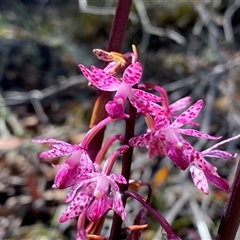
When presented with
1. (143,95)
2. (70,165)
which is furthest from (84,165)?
(143,95)

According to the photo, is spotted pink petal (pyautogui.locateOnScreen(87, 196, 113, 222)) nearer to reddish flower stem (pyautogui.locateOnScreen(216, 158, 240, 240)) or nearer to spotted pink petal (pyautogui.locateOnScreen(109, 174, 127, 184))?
spotted pink petal (pyautogui.locateOnScreen(109, 174, 127, 184))

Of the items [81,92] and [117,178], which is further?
[81,92]

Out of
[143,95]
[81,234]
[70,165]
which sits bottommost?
[81,234]

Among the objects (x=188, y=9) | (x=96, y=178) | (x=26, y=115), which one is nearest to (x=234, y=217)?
(x=96, y=178)

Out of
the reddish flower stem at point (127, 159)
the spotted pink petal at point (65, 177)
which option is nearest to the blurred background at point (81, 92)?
the reddish flower stem at point (127, 159)

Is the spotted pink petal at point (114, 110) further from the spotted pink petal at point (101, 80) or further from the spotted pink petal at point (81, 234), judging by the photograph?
the spotted pink petal at point (81, 234)

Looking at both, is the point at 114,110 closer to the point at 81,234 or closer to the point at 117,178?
the point at 117,178

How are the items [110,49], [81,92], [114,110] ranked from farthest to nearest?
1. [81,92]
2. [110,49]
3. [114,110]
